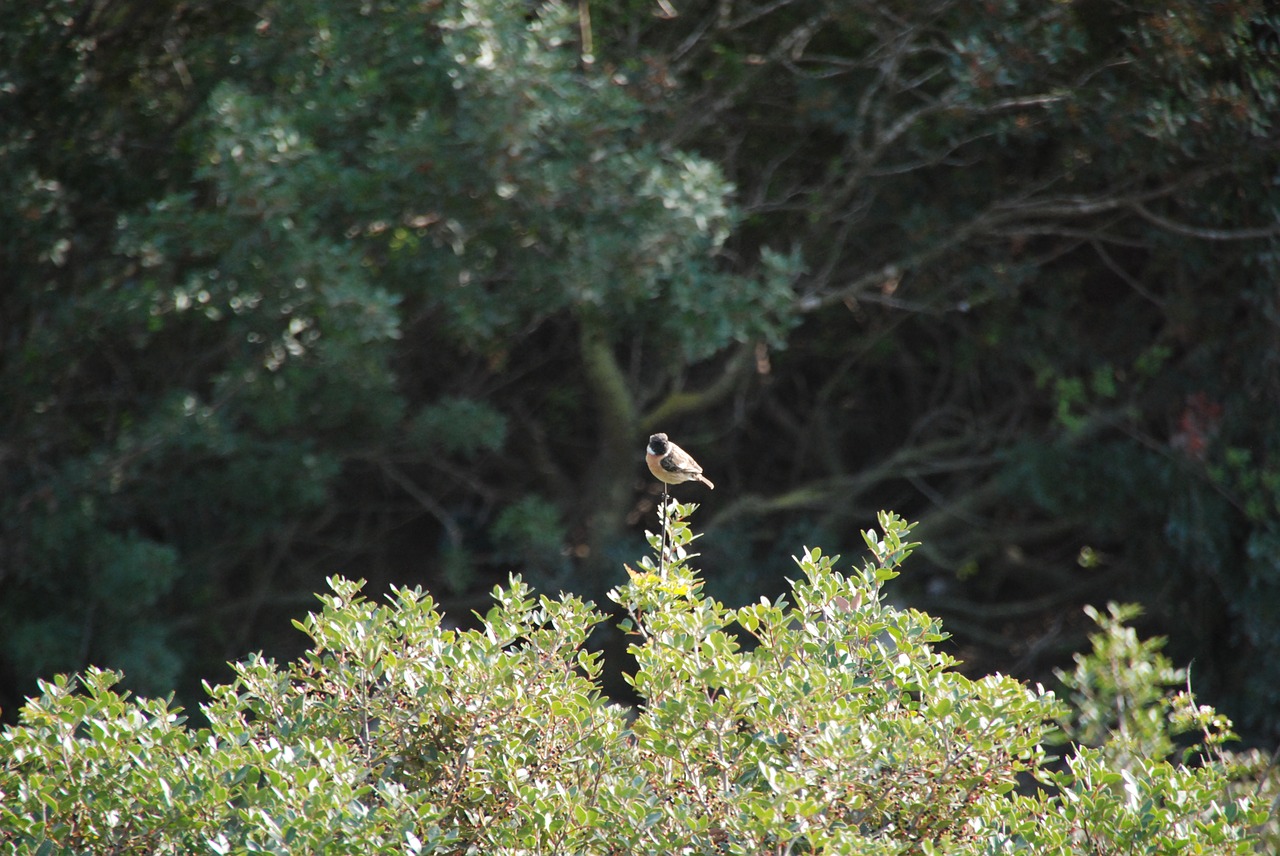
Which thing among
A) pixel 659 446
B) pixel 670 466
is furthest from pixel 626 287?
pixel 670 466

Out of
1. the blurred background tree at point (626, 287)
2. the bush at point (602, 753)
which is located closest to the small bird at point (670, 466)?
the blurred background tree at point (626, 287)

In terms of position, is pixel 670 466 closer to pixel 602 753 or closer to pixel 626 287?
pixel 626 287

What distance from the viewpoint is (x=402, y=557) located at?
9727 mm

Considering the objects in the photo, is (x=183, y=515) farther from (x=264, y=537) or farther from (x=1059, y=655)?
(x=1059, y=655)

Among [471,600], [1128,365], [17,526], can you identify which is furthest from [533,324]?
[1128,365]

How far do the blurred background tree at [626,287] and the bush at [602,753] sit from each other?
3303 millimetres

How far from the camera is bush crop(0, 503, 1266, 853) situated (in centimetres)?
255

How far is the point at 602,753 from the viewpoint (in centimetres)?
280

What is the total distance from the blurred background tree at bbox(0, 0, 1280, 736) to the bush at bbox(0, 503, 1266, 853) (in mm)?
3303

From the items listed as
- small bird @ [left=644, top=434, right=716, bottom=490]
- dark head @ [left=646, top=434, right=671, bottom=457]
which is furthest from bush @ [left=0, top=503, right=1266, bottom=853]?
dark head @ [left=646, top=434, right=671, bottom=457]

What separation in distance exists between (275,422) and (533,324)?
1.48 m

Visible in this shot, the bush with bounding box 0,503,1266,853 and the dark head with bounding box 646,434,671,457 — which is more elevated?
the bush with bounding box 0,503,1266,853

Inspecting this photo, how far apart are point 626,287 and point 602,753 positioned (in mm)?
3771

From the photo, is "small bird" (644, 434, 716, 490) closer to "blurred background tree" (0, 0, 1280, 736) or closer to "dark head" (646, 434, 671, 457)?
"dark head" (646, 434, 671, 457)
